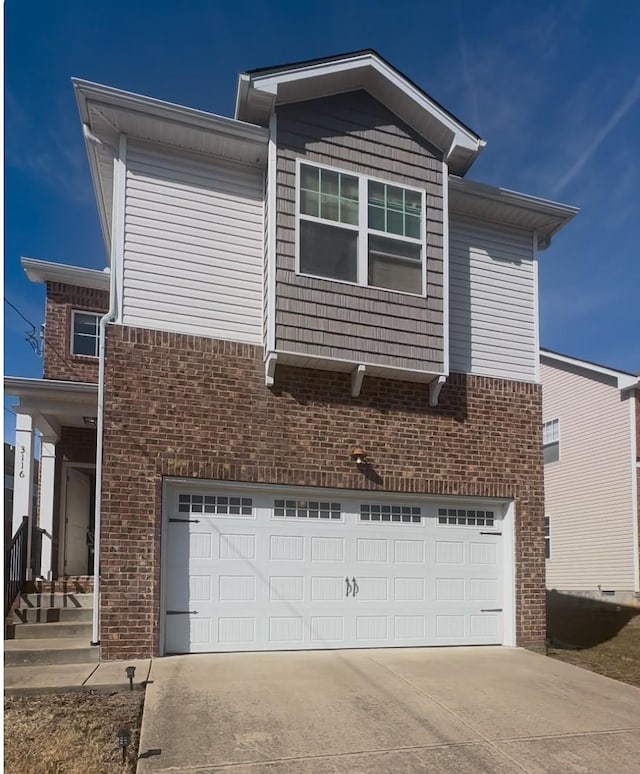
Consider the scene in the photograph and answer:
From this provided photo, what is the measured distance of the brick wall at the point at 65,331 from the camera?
1275 centimetres

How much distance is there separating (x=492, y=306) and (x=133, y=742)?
7.58m

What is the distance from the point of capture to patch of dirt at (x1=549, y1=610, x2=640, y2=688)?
8438mm

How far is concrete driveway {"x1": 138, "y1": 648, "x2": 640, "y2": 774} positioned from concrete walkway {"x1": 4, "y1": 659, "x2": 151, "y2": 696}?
1.05ft

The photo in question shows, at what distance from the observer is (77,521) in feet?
39.6

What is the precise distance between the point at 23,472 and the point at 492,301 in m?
7.85

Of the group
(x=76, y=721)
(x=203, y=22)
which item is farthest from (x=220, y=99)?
(x=76, y=721)

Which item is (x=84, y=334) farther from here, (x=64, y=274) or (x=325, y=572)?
(x=325, y=572)

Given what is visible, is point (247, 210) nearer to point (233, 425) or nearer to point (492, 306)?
point (233, 425)

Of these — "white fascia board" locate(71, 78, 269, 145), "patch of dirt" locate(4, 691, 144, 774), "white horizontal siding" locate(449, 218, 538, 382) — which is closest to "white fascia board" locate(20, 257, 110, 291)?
"white fascia board" locate(71, 78, 269, 145)

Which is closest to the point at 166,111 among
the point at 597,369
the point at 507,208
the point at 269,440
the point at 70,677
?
the point at 269,440

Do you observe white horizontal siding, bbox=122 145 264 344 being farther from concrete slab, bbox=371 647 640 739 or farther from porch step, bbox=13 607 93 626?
concrete slab, bbox=371 647 640 739

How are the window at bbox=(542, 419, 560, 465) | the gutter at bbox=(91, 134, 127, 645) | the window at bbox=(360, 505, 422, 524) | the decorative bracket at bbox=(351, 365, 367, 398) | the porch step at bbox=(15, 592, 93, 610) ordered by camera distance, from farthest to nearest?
the window at bbox=(542, 419, 560, 465) → the window at bbox=(360, 505, 422, 524) → the decorative bracket at bbox=(351, 365, 367, 398) → the porch step at bbox=(15, 592, 93, 610) → the gutter at bbox=(91, 134, 127, 645)

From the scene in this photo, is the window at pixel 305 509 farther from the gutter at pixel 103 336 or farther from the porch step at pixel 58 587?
the porch step at pixel 58 587

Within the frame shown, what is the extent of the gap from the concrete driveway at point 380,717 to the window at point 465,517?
194 cm
